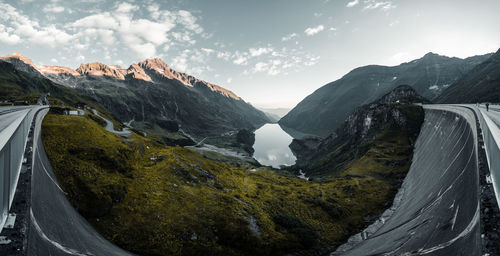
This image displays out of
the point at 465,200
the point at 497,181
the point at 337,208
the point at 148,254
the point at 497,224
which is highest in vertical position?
the point at 497,181

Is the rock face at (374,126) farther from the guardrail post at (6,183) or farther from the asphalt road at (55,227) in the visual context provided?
the guardrail post at (6,183)

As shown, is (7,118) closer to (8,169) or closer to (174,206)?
(8,169)

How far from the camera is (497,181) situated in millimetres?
19266

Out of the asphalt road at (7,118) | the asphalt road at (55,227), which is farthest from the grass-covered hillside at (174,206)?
the asphalt road at (7,118)

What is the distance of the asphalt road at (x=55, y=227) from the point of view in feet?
52.7

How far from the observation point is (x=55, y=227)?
19.3m

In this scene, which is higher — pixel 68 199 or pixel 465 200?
pixel 68 199

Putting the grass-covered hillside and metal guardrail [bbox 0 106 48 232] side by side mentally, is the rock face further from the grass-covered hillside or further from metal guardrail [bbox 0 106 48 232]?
metal guardrail [bbox 0 106 48 232]

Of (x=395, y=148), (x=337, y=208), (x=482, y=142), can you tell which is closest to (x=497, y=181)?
(x=482, y=142)

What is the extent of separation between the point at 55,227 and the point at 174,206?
20100 mm

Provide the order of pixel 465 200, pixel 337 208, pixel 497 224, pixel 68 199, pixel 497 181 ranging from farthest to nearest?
pixel 337 208
pixel 68 199
pixel 465 200
pixel 497 181
pixel 497 224

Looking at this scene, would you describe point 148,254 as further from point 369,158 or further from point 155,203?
point 369,158

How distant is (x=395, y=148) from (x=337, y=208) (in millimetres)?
78827

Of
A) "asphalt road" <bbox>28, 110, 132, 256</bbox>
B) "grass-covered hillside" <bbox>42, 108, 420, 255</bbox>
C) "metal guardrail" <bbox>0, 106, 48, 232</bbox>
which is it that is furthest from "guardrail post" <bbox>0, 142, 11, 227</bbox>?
"grass-covered hillside" <bbox>42, 108, 420, 255</bbox>
